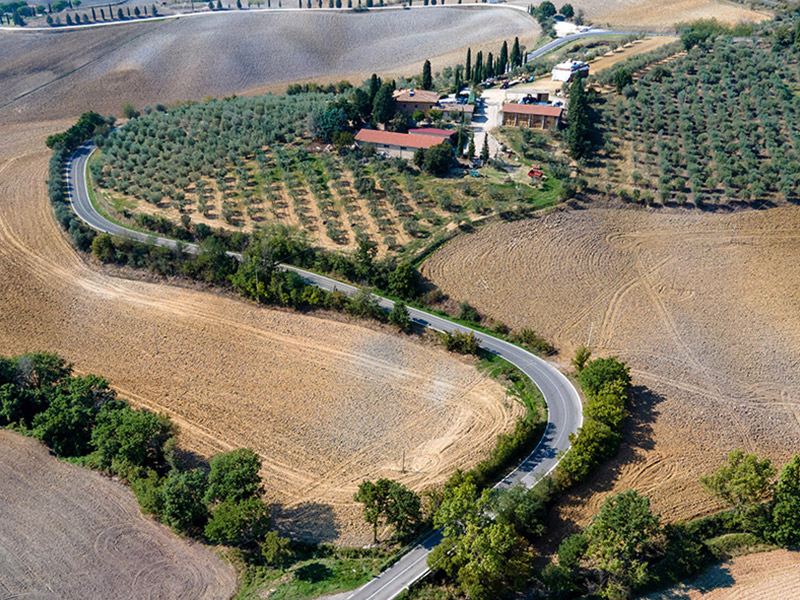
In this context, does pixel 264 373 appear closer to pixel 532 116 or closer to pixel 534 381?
pixel 534 381

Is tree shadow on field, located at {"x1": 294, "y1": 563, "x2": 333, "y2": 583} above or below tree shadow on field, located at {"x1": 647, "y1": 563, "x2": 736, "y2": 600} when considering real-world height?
above

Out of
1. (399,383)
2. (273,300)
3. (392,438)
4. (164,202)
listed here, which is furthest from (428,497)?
(164,202)

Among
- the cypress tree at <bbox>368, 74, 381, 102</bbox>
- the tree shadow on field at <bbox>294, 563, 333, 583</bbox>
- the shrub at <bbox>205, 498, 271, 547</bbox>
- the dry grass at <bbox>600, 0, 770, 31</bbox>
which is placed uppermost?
the dry grass at <bbox>600, 0, 770, 31</bbox>

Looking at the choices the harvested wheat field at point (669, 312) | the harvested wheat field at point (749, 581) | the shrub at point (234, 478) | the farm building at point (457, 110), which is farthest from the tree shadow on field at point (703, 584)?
the farm building at point (457, 110)

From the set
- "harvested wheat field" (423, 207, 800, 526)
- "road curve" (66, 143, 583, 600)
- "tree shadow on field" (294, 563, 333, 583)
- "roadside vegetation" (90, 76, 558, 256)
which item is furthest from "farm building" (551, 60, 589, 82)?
"tree shadow on field" (294, 563, 333, 583)

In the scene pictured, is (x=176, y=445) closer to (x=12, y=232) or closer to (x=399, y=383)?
(x=399, y=383)

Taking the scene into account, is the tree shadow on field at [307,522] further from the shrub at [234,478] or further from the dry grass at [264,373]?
the shrub at [234,478]

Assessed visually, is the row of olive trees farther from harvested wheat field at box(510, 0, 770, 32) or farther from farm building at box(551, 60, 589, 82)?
harvested wheat field at box(510, 0, 770, 32)

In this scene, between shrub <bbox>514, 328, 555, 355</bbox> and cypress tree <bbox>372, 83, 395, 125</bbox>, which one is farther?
cypress tree <bbox>372, 83, 395, 125</bbox>
